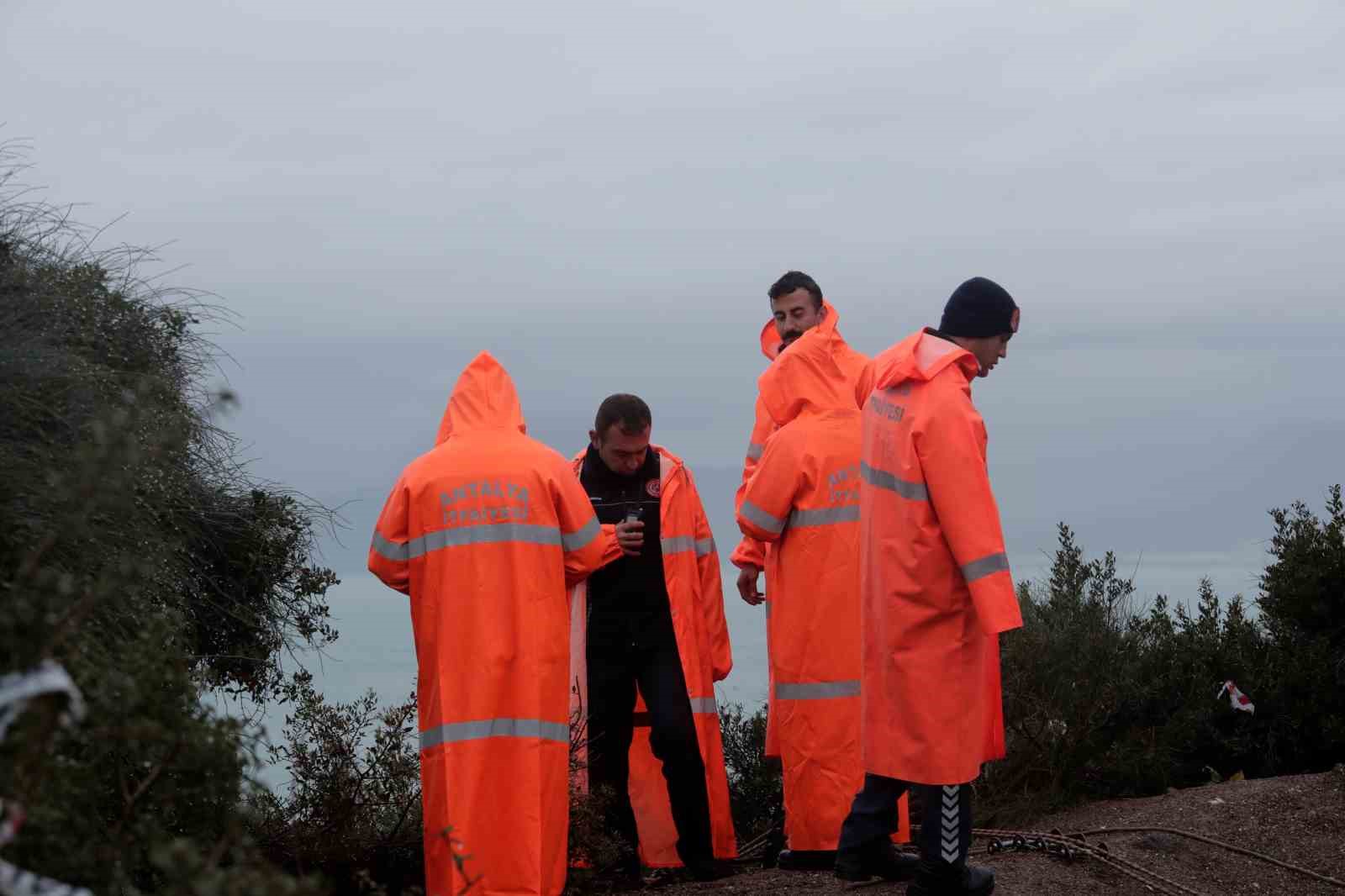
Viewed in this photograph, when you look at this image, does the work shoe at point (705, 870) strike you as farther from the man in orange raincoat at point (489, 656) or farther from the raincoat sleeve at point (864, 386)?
the raincoat sleeve at point (864, 386)

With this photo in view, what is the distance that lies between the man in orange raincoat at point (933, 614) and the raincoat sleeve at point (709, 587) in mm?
1783

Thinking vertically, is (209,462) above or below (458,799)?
above

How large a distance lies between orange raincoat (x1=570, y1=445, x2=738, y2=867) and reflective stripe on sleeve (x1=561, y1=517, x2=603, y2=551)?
4.05 ft

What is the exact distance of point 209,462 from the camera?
7438mm

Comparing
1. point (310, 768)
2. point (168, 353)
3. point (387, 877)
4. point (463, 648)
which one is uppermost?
point (168, 353)

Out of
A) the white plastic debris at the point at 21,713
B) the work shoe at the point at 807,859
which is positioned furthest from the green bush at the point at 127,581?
the work shoe at the point at 807,859

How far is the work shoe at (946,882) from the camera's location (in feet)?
19.1

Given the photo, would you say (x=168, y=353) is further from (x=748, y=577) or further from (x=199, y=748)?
(x=199, y=748)

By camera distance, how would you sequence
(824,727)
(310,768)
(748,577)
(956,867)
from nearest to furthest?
(956,867), (310,768), (824,727), (748,577)

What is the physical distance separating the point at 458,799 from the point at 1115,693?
4.17 m

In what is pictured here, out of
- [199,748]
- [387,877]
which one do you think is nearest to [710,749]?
[387,877]

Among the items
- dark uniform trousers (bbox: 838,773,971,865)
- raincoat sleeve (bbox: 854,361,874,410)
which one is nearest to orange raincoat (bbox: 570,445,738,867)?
raincoat sleeve (bbox: 854,361,874,410)

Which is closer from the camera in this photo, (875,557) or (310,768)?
(875,557)

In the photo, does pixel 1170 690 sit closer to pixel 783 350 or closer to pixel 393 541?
pixel 783 350
